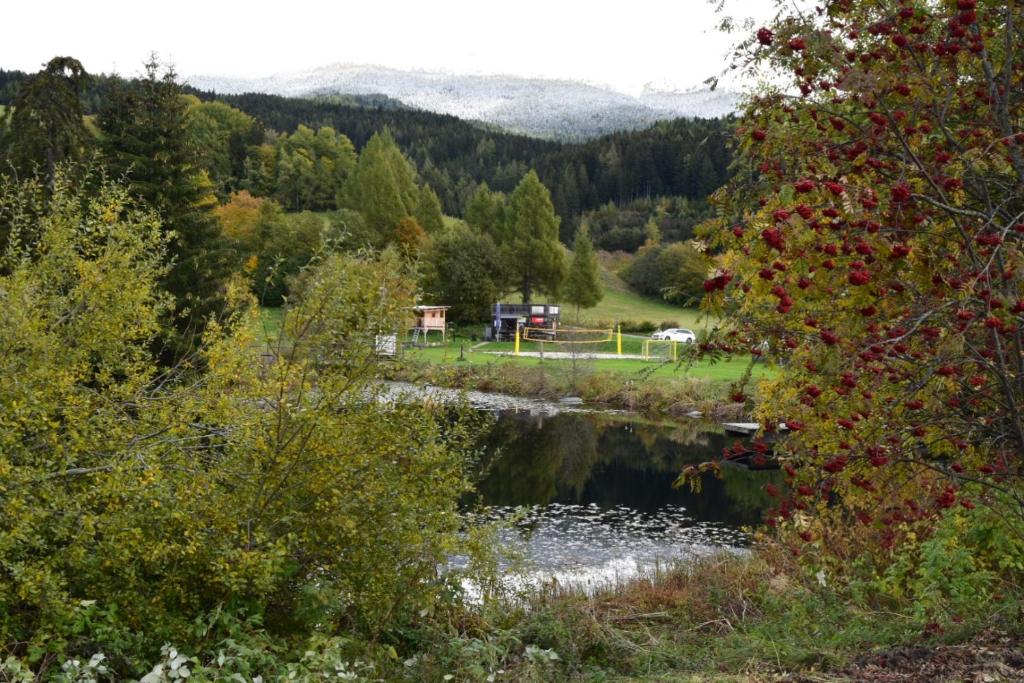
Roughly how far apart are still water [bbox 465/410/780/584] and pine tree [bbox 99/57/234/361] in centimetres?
879

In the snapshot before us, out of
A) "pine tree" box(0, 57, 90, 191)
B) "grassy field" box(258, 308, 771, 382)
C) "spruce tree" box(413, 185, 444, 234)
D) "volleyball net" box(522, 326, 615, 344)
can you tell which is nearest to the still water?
"grassy field" box(258, 308, 771, 382)

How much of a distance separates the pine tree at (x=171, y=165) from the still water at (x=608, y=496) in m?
8.79

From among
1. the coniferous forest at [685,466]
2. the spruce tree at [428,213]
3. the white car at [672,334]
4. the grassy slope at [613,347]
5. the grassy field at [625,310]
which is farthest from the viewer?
the spruce tree at [428,213]

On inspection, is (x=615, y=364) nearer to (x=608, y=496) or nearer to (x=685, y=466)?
(x=608, y=496)

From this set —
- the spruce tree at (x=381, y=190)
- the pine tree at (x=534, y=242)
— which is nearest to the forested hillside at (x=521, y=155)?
the spruce tree at (x=381, y=190)

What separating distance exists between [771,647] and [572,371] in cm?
3346

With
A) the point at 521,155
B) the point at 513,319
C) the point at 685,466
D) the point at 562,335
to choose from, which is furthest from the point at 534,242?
the point at 521,155

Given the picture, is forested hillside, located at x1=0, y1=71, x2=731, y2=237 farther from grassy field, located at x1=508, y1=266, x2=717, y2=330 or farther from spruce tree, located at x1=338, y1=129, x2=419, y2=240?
grassy field, located at x1=508, y1=266, x2=717, y2=330

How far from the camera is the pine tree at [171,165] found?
2384cm

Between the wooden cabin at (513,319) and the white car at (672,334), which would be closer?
the white car at (672,334)

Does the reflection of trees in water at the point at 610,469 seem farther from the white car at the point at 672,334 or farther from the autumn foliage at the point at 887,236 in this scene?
the white car at the point at 672,334

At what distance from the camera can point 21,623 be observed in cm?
577

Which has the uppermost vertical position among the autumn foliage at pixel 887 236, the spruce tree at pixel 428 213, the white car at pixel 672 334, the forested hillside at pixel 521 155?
the forested hillside at pixel 521 155

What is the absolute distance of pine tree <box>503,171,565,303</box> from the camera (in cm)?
6500
